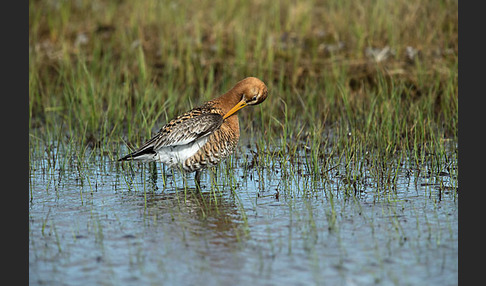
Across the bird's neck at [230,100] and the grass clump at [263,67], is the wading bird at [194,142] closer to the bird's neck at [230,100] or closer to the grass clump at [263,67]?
the bird's neck at [230,100]

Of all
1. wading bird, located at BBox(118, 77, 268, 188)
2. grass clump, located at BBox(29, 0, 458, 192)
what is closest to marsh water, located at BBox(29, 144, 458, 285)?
wading bird, located at BBox(118, 77, 268, 188)

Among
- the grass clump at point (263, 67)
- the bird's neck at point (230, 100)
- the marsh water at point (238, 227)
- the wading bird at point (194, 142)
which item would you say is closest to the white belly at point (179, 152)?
the wading bird at point (194, 142)

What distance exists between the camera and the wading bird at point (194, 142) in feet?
22.9

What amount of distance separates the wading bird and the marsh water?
21 cm

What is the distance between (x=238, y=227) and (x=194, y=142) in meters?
1.59

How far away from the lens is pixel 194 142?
23.2 ft

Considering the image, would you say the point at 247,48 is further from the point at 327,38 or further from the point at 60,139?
the point at 60,139

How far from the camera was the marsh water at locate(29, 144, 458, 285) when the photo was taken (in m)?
4.68

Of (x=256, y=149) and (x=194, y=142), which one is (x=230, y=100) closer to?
(x=194, y=142)

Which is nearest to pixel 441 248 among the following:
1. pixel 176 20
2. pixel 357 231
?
pixel 357 231

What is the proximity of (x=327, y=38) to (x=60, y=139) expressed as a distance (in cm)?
512

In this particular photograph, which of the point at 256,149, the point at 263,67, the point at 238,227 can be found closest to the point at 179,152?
the point at 256,149

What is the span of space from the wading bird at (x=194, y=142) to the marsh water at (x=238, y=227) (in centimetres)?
21

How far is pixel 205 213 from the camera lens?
242 inches
